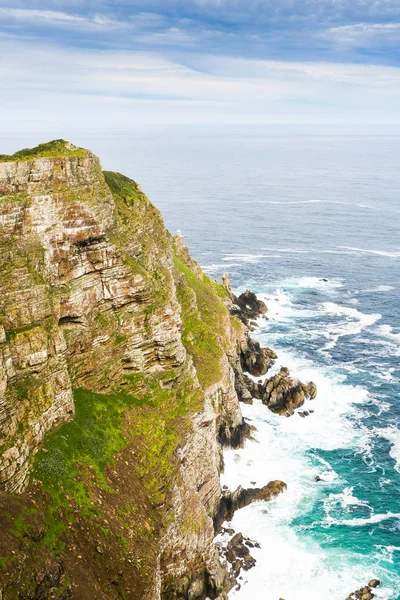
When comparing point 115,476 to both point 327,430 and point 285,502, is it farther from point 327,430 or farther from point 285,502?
point 327,430

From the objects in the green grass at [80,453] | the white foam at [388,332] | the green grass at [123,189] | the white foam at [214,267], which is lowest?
the white foam at [388,332]

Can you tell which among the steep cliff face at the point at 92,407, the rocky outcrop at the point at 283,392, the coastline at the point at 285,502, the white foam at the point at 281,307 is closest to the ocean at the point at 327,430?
the coastline at the point at 285,502

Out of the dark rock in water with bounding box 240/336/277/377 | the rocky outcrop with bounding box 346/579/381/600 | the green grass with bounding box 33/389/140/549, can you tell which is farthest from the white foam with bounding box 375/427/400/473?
the green grass with bounding box 33/389/140/549

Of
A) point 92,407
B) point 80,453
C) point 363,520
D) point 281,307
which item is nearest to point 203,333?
point 92,407

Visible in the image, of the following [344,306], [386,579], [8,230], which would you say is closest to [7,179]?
[8,230]

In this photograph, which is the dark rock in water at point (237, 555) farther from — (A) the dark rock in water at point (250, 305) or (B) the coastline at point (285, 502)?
(A) the dark rock in water at point (250, 305)

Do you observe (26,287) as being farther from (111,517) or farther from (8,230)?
(111,517)
